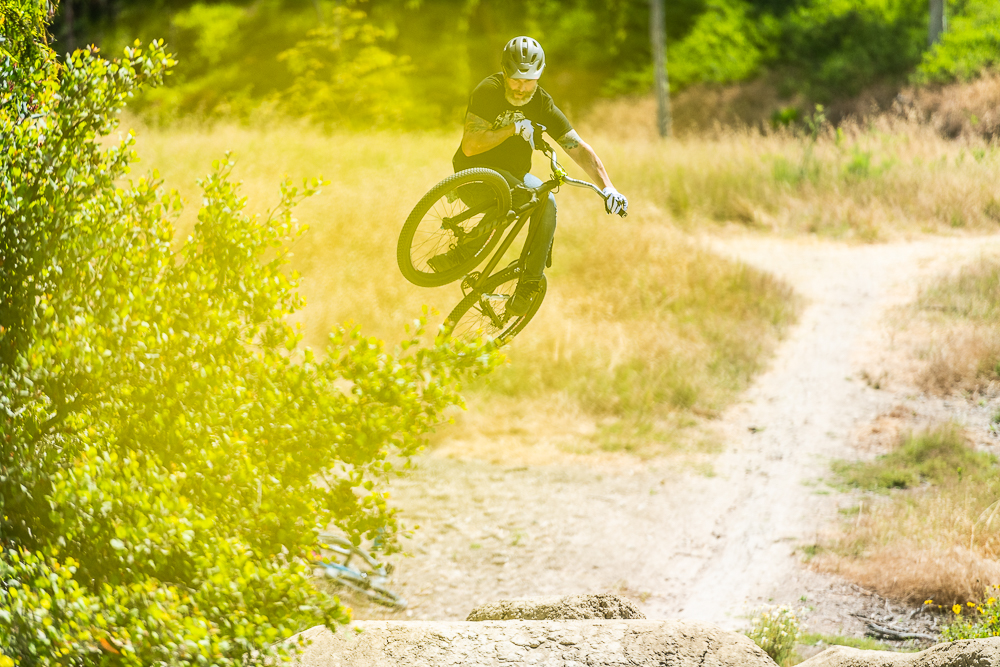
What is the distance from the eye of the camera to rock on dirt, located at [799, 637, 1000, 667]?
23.6ft

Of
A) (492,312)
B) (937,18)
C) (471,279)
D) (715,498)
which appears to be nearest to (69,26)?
(471,279)

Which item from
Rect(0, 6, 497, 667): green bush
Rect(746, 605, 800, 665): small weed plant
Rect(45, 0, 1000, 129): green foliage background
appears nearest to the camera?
Rect(0, 6, 497, 667): green bush

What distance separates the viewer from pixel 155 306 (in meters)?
6.31

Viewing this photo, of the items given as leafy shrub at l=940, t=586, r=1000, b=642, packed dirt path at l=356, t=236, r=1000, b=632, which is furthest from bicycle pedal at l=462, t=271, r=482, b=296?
packed dirt path at l=356, t=236, r=1000, b=632

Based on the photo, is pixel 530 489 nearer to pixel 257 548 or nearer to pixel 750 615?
pixel 750 615

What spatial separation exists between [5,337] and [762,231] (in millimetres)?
11913

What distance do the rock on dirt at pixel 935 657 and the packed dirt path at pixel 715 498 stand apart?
364cm

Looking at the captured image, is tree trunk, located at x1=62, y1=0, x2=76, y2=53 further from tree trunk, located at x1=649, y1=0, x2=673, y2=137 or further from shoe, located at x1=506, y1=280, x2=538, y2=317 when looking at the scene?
tree trunk, located at x1=649, y1=0, x2=673, y2=137

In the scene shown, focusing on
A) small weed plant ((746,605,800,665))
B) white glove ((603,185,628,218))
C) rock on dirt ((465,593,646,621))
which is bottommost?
small weed plant ((746,605,800,665))

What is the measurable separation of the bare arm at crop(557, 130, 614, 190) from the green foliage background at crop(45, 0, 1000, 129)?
13.0 feet

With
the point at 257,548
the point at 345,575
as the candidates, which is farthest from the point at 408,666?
the point at 345,575

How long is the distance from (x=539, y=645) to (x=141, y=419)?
4296mm

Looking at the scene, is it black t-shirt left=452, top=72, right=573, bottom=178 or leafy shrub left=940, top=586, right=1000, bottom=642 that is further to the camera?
leafy shrub left=940, top=586, right=1000, bottom=642

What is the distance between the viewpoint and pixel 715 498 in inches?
590
